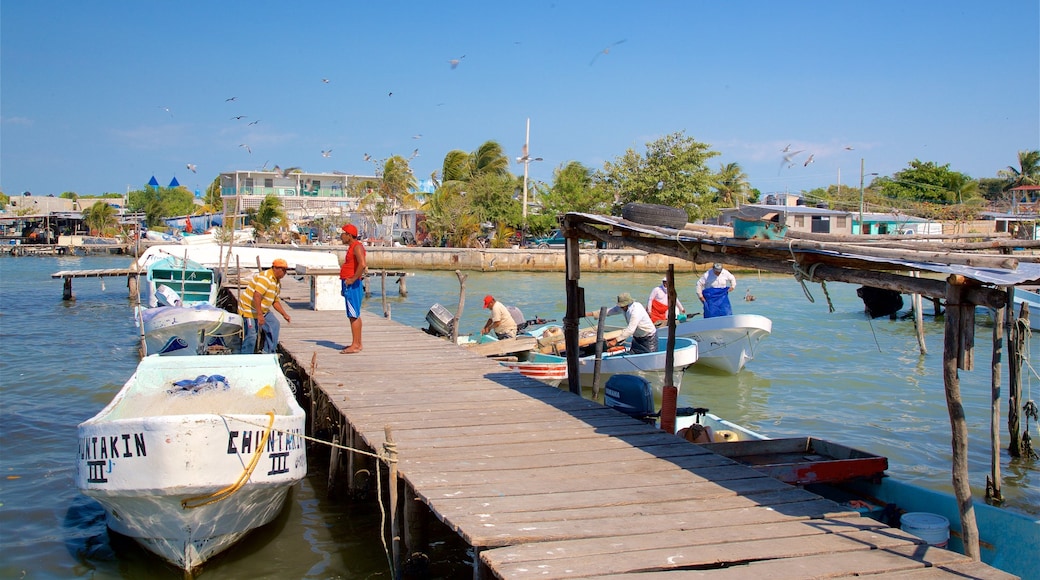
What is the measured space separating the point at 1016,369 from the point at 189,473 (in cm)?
932

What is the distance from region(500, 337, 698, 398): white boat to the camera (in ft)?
42.3

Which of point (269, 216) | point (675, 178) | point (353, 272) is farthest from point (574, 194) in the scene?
point (353, 272)

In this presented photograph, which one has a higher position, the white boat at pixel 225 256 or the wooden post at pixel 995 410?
the white boat at pixel 225 256

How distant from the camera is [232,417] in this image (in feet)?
21.8

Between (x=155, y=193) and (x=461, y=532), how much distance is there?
106280 millimetres

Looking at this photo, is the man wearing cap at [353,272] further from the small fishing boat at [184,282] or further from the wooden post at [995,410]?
the small fishing boat at [184,282]

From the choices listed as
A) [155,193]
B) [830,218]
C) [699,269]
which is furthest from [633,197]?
[155,193]

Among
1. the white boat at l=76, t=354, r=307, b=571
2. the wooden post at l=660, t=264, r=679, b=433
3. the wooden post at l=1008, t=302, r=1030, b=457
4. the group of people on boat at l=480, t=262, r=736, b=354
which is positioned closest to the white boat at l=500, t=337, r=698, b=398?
the group of people on boat at l=480, t=262, r=736, b=354

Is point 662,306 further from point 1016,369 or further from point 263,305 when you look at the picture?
point 263,305

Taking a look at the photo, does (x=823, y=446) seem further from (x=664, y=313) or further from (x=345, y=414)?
(x=664, y=313)

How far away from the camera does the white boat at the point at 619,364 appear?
12.9m

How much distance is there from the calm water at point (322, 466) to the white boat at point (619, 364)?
1.24 meters

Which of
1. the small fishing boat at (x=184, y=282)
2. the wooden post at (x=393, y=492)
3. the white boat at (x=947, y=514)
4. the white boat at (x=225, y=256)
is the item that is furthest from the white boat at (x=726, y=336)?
the white boat at (x=225, y=256)

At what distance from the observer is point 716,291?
1542cm
